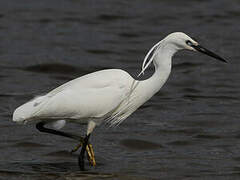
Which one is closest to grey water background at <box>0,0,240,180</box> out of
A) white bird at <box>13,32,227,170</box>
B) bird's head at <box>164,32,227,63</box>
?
white bird at <box>13,32,227,170</box>

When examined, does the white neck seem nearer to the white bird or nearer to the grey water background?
the white bird

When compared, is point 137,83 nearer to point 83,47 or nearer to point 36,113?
point 36,113

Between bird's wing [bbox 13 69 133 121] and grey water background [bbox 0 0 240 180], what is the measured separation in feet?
2.49

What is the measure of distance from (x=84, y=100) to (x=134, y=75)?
17.9 ft

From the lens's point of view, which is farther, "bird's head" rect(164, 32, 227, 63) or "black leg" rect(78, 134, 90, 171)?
"black leg" rect(78, 134, 90, 171)

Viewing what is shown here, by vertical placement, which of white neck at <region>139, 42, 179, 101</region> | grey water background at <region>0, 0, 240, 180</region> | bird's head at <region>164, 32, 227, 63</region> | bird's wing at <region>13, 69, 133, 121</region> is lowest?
grey water background at <region>0, 0, 240, 180</region>

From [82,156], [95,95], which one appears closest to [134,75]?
[82,156]

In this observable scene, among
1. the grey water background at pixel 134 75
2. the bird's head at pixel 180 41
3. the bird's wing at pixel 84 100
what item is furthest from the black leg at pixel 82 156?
the bird's head at pixel 180 41

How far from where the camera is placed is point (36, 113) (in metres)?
8.80

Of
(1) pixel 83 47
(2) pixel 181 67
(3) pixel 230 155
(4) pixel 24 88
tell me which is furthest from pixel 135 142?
(1) pixel 83 47

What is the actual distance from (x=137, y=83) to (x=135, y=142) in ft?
5.17

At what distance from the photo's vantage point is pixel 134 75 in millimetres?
14391

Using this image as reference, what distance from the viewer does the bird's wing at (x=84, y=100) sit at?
8867mm

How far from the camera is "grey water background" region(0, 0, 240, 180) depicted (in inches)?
378
